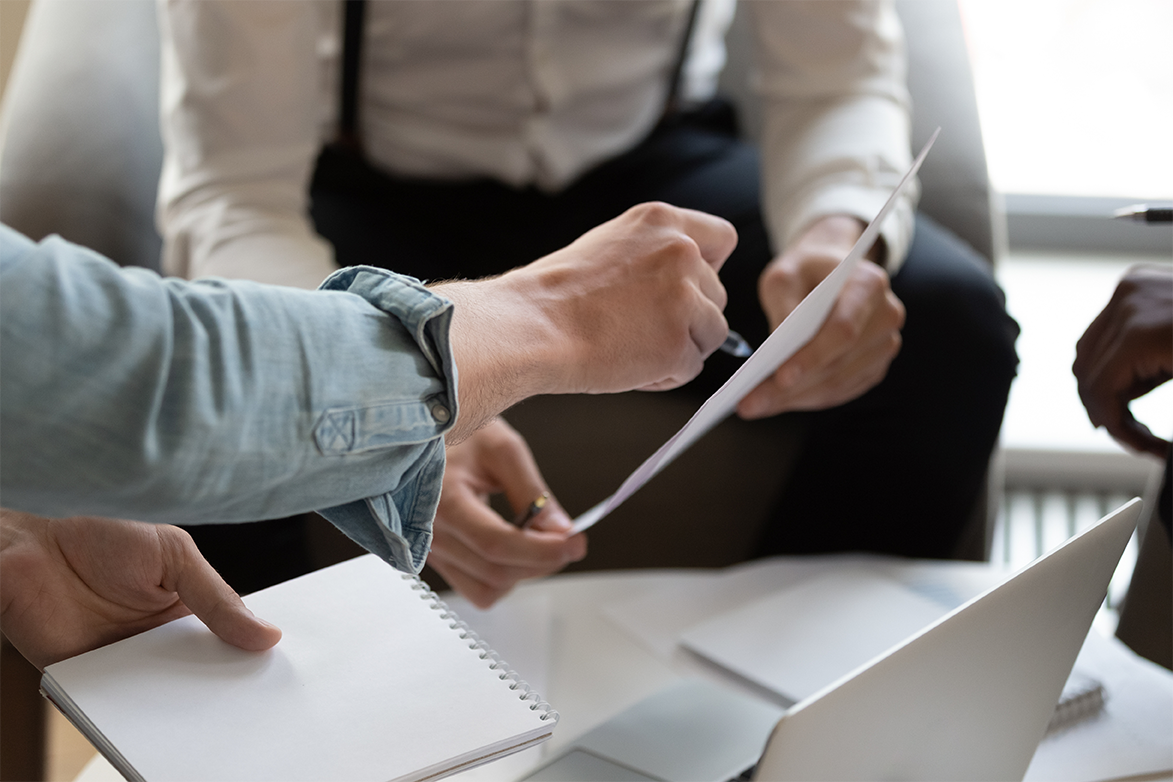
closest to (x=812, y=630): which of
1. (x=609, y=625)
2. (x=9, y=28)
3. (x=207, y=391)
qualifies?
(x=609, y=625)

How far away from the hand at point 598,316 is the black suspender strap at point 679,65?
1.78 feet

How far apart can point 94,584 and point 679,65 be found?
786 millimetres

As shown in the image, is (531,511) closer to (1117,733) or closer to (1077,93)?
(1117,733)

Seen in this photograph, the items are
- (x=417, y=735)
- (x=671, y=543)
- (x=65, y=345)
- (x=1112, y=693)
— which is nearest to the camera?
(x=65, y=345)

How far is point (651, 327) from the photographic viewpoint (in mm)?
469

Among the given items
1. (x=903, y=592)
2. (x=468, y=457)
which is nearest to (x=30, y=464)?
(x=468, y=457)

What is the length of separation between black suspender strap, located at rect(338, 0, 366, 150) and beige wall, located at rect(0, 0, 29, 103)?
0.50 meters

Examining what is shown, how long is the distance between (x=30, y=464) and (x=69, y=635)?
0.59 feet

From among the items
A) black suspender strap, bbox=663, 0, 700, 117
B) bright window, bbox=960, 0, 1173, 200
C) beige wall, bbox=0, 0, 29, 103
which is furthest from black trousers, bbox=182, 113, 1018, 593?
bright window, bbox=960, 0, 1173, 200

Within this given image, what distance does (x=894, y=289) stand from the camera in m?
0.89

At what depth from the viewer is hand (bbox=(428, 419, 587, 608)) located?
2.08 feet

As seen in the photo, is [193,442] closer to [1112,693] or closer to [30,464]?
[30,464]

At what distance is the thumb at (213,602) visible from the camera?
1.46ft

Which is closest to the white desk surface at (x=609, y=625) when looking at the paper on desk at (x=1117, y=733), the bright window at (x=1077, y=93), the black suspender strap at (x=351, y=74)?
the paper on desk at (x=1117, y=733)
